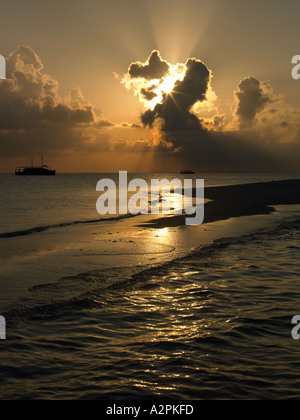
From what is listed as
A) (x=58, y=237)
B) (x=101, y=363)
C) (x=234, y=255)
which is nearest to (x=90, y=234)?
(x=58, y=237)

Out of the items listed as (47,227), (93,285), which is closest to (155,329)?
(93,285)

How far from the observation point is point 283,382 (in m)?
6.16

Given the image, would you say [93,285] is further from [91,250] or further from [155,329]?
[91,250]

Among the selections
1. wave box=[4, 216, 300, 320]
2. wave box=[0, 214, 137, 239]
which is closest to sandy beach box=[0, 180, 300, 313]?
wave box=[4, 216, 300, 320]

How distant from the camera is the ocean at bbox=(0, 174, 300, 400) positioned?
6.12 metres

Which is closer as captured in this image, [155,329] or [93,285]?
[155,329]

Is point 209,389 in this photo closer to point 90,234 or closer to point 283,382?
point 283,382

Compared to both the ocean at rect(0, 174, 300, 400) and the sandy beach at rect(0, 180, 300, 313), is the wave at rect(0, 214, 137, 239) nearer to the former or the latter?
the sandy beach at rect(0, 180, 300, 313)

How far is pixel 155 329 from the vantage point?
8.27m

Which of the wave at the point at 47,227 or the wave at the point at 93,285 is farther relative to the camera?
the wave at the point at 47,227

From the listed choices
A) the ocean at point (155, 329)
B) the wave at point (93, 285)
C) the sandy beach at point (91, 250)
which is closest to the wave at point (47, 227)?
the sandy beach at point (91, 250)

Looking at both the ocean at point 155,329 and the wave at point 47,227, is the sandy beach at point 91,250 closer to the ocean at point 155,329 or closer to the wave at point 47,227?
the ocean at point 155,329

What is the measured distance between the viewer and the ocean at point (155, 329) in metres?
6.12
